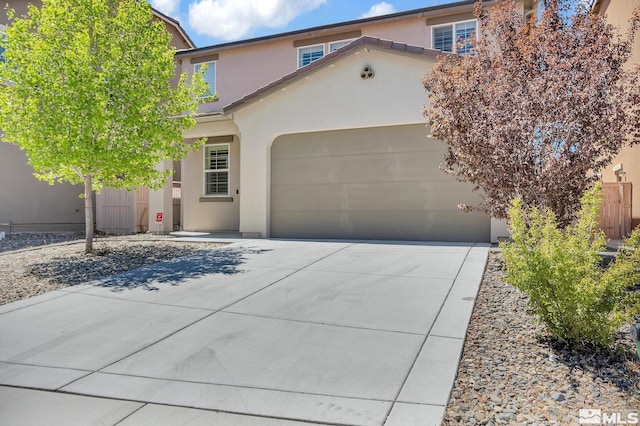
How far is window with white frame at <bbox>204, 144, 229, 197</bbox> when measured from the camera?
51.5 ft

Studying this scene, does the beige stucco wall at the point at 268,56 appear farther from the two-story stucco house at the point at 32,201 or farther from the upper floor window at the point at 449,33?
the two-story stucco house at the point at 32,201

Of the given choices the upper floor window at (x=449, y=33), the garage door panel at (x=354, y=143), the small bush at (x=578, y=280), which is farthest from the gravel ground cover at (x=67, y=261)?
the upper floor window at (x=449, y=33)

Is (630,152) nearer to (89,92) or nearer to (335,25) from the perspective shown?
(335,25)

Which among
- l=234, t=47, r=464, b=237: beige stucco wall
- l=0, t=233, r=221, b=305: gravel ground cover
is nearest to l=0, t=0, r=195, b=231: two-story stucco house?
l=0, t=233, r=221, b=305: gravel ground cover

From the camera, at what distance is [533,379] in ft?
12.0

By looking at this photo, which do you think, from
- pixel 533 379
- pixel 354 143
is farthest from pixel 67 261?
pixel 533 379

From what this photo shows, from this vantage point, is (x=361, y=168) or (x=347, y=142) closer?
(x=361, y=168)

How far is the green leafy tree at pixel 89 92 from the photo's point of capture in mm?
8852

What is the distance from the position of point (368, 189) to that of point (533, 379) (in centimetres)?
886

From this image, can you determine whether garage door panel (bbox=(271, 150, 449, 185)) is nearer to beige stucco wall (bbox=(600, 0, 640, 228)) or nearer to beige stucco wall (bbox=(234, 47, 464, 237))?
beige stucco wall (bbox=(234, 47, 464, 237))

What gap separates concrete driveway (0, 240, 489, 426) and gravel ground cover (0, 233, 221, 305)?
0.67 meters

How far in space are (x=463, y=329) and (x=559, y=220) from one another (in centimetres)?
357

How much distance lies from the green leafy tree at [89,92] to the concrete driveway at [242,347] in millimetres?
3178

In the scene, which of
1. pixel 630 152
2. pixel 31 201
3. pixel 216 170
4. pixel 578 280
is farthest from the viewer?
pixel 31 201
